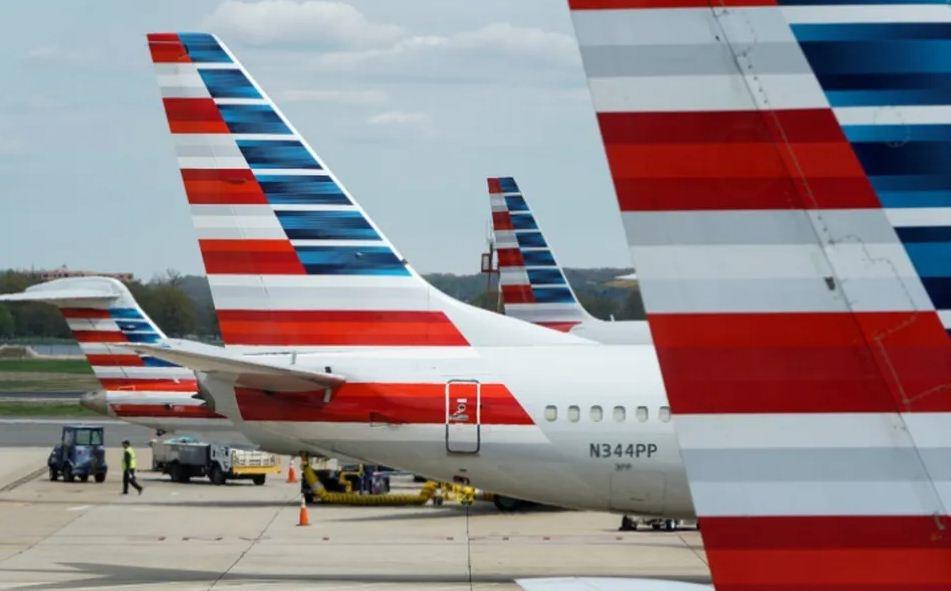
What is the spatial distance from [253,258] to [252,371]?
203 cm

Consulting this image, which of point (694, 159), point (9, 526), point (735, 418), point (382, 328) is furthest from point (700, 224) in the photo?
point (9, 526)

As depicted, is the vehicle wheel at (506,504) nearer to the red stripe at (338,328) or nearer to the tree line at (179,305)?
the red stripe at (338,328)

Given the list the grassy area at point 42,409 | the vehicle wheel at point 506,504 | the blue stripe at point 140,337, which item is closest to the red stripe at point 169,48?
the vehicle wheel at point 506,504

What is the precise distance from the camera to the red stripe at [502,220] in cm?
4988

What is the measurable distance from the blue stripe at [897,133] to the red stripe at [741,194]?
0.12m

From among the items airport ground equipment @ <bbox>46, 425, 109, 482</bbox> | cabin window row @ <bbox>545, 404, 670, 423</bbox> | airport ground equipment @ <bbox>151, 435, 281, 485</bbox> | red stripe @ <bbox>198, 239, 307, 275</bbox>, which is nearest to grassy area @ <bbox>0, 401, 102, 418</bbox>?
airport ground equipment @ <bbox>46, 425, 109, 482</bbox>

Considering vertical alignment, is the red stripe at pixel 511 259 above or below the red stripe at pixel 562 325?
above

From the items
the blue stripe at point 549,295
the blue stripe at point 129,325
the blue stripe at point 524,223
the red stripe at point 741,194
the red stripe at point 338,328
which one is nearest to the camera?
the red stripe at point 741,194

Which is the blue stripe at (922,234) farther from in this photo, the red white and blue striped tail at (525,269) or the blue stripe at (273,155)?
the red white and blue striped tail at (525,269)

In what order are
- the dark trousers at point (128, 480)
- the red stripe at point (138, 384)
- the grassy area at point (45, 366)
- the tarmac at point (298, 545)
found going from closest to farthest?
the tarmac at point (298, 545) < the red stripe at point (138, 384) < the dark trousers at point (128, 480) < the grassy area at point (45, 366)

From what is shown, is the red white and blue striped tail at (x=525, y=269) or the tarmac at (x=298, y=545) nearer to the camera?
the tarmac at (x=298, y=545)

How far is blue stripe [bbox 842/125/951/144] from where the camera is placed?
15.1ft

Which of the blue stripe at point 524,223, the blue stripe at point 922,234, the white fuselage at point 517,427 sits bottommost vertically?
the blue stripe at point 922,234

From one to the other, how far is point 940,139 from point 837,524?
105 cm
